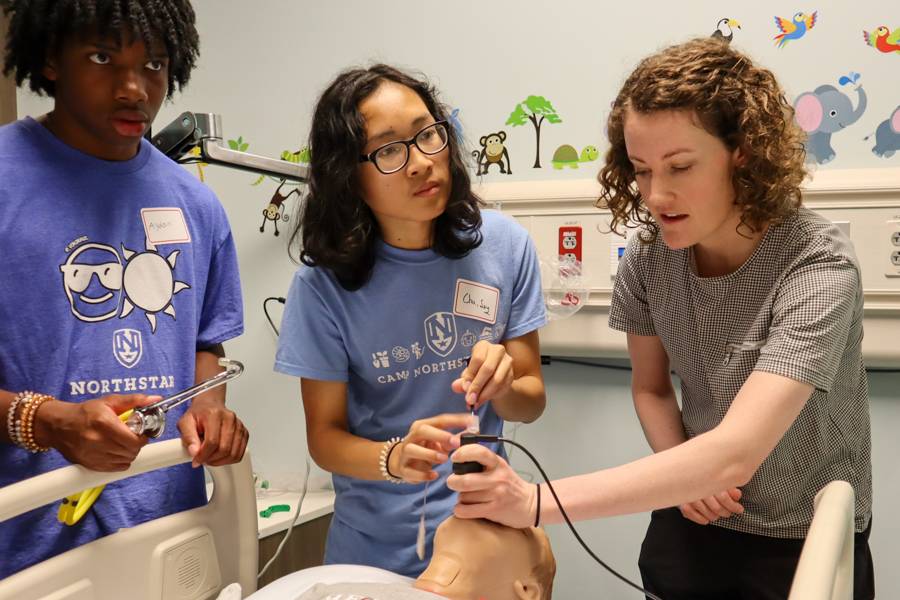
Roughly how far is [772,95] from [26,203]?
122 cm

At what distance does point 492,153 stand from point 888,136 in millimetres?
1126

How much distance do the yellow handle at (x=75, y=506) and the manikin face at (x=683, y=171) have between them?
1036 millimetres

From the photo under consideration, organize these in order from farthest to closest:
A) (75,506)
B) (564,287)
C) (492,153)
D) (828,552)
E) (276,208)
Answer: (276,208), (492,153), (564,287), (75,506), (828,552)

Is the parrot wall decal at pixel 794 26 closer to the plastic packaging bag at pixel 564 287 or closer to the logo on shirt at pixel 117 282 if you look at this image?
the plastic packaging bag at pixel 564 287

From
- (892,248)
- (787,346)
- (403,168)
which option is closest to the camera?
(787,346)

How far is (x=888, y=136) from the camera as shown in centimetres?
179

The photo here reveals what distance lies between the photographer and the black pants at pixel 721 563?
1.15 meters

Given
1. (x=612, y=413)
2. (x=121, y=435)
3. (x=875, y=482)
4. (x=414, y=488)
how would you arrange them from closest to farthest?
(x=121, y=435) < (x=414, y=488) < (x=875, y=482) < (x=612, y=413)

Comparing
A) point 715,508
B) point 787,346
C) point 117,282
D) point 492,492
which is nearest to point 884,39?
point 787,346

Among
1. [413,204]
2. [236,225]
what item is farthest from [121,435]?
[236,225]

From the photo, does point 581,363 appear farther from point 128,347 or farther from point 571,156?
point 128,347

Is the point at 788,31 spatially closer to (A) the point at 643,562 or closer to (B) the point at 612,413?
(B) the point at 612,413

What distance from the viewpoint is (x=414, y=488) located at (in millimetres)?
1271

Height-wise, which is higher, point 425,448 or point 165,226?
point 165,226
